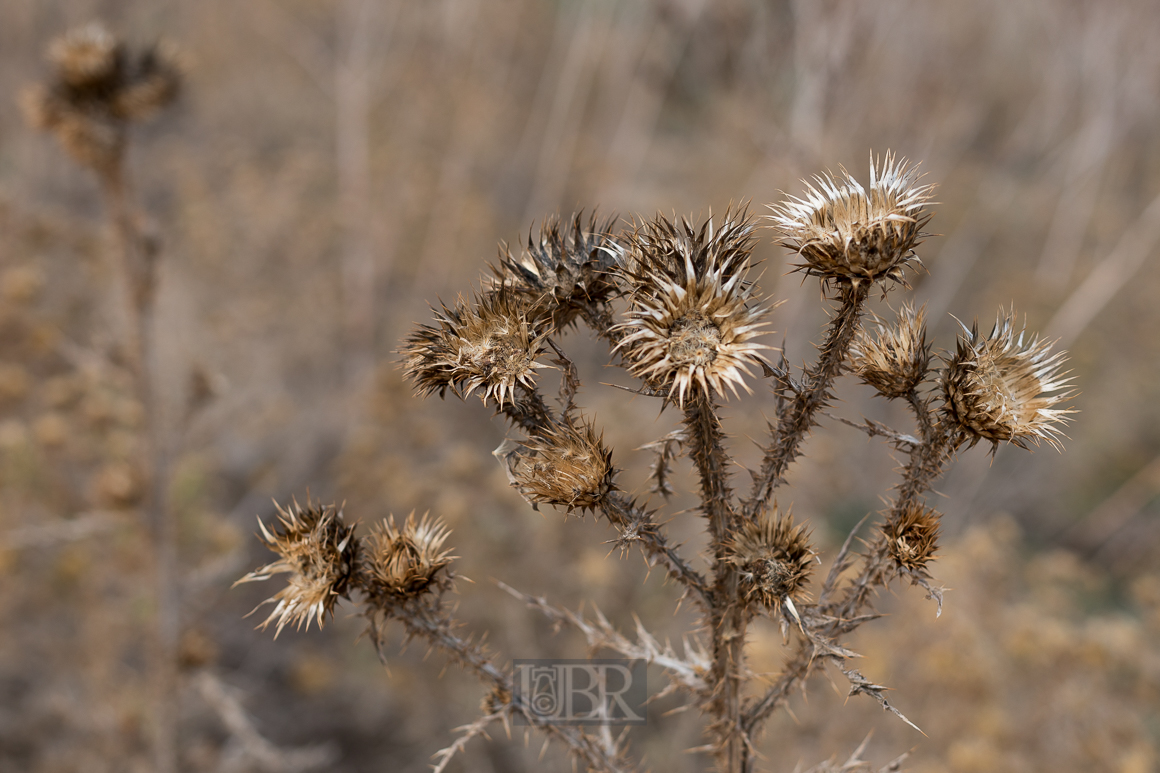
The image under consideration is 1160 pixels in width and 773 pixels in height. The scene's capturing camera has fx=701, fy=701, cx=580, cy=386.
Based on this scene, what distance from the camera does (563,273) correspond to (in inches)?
46.9

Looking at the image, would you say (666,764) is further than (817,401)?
Yes

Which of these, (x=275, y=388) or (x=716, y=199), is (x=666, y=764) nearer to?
(x=275, y=388)

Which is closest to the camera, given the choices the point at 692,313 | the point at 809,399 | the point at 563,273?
the point at 692,313

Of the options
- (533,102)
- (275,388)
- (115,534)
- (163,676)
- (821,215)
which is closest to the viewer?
(821,215)

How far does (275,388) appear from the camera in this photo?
6.88 m

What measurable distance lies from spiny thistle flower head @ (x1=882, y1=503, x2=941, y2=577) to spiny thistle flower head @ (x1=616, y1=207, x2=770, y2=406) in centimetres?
38

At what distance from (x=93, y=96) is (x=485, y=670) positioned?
281 cm

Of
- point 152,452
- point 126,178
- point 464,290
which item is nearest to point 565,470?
point 152,452

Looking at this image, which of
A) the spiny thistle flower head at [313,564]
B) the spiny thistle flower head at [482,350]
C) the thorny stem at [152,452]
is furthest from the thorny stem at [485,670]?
the thorny stem at [152,452]

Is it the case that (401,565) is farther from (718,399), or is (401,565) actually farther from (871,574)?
(871,574)

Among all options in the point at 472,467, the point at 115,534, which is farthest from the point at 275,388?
the point at 472,467

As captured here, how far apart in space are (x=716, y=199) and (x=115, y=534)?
7.42m

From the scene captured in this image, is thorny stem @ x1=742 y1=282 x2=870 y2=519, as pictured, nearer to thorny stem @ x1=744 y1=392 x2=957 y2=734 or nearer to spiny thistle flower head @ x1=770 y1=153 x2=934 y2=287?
spiny thistle flower head @ x1=770 y1=153 x2=934 y2=287

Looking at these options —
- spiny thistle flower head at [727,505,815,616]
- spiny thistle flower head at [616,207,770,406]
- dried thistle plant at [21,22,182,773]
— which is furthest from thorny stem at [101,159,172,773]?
spiny thistle flower head at [727,505,815,616]
